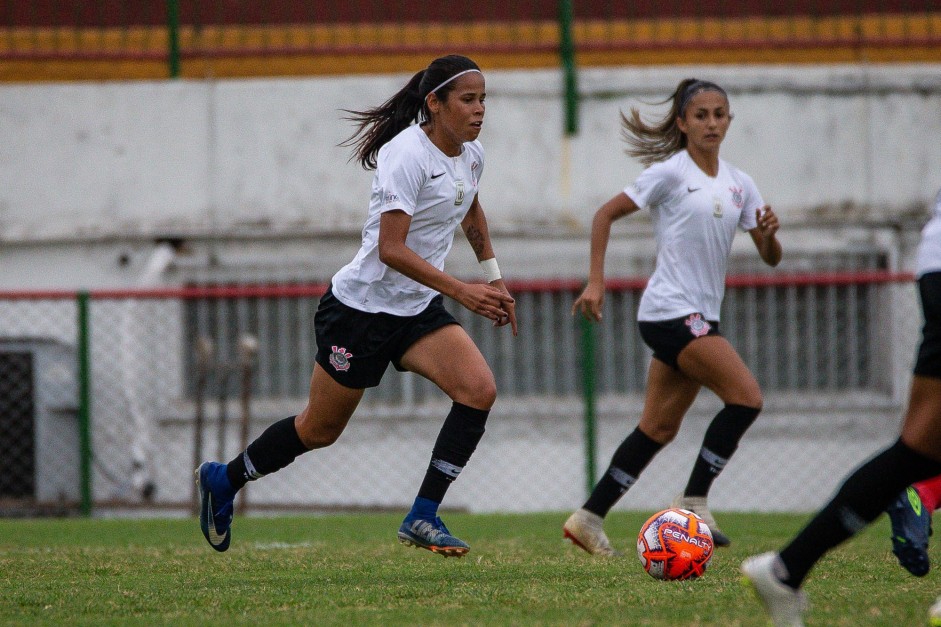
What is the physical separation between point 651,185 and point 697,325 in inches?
28.5

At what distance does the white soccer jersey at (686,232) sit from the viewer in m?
5.99

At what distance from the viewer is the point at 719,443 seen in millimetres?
5898

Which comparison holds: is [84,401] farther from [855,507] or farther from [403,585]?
[855,507]

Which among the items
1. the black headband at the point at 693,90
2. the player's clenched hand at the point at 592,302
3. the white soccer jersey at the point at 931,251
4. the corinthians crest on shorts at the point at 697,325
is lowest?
the corinthians crest on shorts at the point at 697,325

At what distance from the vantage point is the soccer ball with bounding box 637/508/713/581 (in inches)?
188

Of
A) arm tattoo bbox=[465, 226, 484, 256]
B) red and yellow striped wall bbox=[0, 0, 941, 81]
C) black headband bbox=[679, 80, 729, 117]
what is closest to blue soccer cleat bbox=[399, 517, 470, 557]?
arm tattoo bbox=[465, 226, 484, 256]

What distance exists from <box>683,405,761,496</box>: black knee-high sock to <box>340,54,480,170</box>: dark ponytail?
202 cm

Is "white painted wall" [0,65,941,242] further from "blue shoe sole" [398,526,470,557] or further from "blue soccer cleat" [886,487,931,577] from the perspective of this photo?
"blue soccer cleat" [886,487,931,577]

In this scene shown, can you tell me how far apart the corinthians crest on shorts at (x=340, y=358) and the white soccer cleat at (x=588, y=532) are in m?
1.49

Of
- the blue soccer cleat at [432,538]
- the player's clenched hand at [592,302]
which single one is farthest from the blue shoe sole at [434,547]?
the player's clenched hand at [592,302]

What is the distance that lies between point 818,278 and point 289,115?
490 centimetres

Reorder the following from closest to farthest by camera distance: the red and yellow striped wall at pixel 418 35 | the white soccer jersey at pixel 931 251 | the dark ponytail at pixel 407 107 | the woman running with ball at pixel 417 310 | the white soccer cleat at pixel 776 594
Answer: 1. the white soccer cleat at pixel 776 594
2. the white soccer jersey at pixel 931 251
3. the woman running with ball at pixel 417 310
4. the dark ponytail at pixel 407 107
5. the red and yellow striped wall at pixel 418 35

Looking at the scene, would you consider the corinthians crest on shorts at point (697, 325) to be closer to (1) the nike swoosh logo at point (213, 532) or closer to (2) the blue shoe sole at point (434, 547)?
(2) the blue shoe sole at point (434, 547)

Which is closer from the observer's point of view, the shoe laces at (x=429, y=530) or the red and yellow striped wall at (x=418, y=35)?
the shoe laces at (x=429, y=530)
